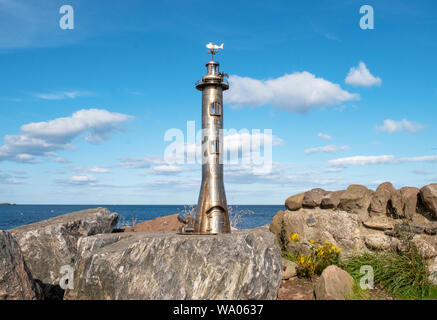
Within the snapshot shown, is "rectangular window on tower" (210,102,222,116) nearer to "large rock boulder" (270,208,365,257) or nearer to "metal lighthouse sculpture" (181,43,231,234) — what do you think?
"metal lighthouse sculpture" (181,43,231,234)

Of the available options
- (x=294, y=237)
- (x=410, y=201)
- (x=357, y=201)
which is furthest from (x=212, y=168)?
(x=410, y=201)

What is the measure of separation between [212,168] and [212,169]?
27 mm

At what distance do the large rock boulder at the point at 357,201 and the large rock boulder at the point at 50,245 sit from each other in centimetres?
677

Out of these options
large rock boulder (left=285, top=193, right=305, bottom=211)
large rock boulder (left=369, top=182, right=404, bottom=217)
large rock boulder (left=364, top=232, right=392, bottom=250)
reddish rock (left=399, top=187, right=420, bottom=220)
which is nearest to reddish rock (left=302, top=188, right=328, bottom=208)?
large rock boulder (left=285, top=193, right=305, bottom=211)

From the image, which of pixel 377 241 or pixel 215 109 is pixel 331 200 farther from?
pixel 215 109

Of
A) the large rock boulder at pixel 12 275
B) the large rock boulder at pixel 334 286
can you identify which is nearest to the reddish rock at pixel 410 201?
the large rock boulder at pixel 334 286

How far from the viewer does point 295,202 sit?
1059cm

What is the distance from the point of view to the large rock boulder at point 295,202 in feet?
34.7

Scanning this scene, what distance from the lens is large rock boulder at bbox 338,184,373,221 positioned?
31.9ft

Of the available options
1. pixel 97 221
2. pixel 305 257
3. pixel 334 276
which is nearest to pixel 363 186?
pixel 305 257

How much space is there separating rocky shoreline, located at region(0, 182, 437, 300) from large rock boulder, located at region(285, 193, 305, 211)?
0.03m

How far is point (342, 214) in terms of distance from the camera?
32.2 feet
